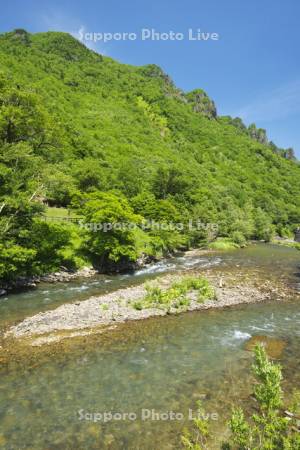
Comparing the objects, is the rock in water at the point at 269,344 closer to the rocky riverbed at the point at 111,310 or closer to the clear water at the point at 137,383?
the clear water at the point at 137,383

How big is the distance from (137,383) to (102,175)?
59617 mm

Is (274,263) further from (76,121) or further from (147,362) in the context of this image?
(76,121)

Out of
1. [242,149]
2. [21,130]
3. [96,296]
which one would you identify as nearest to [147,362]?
[96,296]

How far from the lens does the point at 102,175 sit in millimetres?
69438

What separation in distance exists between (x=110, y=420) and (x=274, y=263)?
136ft

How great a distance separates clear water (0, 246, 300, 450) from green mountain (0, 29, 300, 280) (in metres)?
13.5

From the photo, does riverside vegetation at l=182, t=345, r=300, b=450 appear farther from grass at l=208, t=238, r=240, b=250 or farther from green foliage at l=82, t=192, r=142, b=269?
grass at l=208, t=238, r=240, b=250

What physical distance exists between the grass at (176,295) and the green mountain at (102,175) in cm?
1021

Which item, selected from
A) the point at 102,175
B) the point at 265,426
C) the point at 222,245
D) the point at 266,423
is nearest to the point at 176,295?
the point at 265,426

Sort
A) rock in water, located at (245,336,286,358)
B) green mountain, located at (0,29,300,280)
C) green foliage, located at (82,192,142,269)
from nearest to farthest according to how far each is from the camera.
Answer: rock in water, located at (245,336,286,358), green mountain, located at (0,29,300,280), green foliage, located at (82,192,142,269)

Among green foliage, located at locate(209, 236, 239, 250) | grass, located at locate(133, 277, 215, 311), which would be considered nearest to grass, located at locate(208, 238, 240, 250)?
green foliage, located at locate(209, 236, 239, 250)

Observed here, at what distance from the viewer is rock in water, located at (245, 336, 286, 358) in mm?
16938

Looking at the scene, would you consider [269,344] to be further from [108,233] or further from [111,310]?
[108,233]

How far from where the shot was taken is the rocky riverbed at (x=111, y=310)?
60.9 ft
